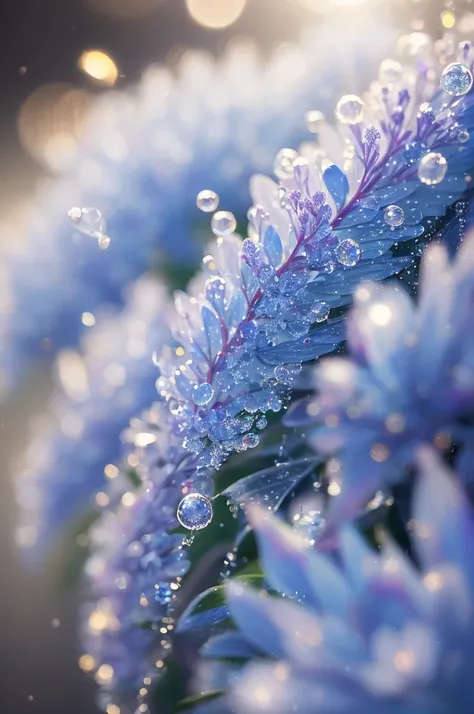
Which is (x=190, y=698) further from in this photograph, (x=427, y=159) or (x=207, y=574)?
(x=427, y=159)

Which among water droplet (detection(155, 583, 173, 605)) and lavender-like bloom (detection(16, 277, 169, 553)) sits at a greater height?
lavender-like bloom (detection(16, 277, 169, 553))

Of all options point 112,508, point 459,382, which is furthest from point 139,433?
point 459,382

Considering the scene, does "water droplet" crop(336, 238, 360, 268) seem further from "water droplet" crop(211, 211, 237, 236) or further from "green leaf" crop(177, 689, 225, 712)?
"green leaf" crop(177, 689, 225, 712)

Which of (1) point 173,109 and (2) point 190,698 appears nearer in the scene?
(2) point 190,698

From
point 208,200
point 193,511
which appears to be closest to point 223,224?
point 208,200

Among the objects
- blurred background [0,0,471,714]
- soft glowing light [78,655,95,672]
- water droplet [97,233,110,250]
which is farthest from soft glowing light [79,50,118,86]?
soft glowing light [78,655,95,672]

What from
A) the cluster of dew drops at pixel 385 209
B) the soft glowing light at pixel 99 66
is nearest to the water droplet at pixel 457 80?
the cluster of dew drops at pixel 385 209

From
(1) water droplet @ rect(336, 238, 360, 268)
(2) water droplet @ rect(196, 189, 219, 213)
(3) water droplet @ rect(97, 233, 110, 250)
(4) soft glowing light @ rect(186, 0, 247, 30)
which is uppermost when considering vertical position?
(4) soft glowing light @ rect(186, 0, 247, 30)

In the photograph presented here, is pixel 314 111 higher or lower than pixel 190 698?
higher
